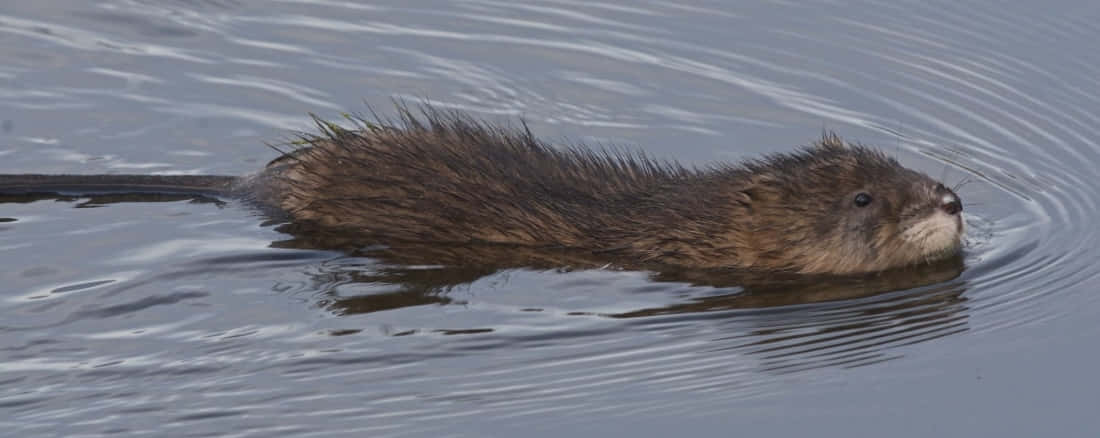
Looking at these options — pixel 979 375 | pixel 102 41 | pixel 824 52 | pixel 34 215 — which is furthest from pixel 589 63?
pixel 979 375

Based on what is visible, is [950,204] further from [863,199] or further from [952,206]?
[863,199]

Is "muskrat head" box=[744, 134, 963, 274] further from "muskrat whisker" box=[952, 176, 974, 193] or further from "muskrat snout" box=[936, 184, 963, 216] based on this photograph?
"muskrat whisker" box=[952, 176, 974, 193]

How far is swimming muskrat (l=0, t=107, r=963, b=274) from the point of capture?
35.5ft

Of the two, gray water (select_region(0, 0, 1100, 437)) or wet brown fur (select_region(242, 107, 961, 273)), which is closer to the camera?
gray water (select_region(0, 0, 1100, 437))

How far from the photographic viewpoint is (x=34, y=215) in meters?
11.4

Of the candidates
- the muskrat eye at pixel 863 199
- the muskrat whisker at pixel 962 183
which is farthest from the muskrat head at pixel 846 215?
the muskrat whisker at pixel 962 183

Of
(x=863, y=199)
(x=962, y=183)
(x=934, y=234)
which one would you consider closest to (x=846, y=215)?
(x=863, y=199)

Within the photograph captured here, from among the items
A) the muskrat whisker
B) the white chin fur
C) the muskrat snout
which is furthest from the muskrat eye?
the muskrat whisker

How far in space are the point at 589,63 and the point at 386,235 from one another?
11.4 ft

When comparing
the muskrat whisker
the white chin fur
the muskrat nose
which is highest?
the muskrat whisker

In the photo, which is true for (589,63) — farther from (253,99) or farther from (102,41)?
(102,41)

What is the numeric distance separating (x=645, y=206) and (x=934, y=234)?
149 cm

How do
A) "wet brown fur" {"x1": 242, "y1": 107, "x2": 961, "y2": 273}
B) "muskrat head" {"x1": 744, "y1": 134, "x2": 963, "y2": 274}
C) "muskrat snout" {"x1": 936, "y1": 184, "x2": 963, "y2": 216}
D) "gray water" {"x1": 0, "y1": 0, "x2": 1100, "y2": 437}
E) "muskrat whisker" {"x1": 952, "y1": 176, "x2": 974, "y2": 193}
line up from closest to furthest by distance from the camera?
"gray water" {"x1": 0, "y1": 0, "x2": 1100, "y2": 437}, "muskrat snout" {"x1": 936, "y1": 184, "x2": 963, "y2": 216}, "muskrat head" {"x1": 744, "y1": 134, "x2": 963, "y2": 274}, "wet brown fur" {"x1": 242, "y1": 107, "x2": 961, "y2": 273}, "muskrat whisker" {"x1": 952, "y1": 176, "x2": 974, "y2": 193}

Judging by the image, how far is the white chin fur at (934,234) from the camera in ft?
34.9
